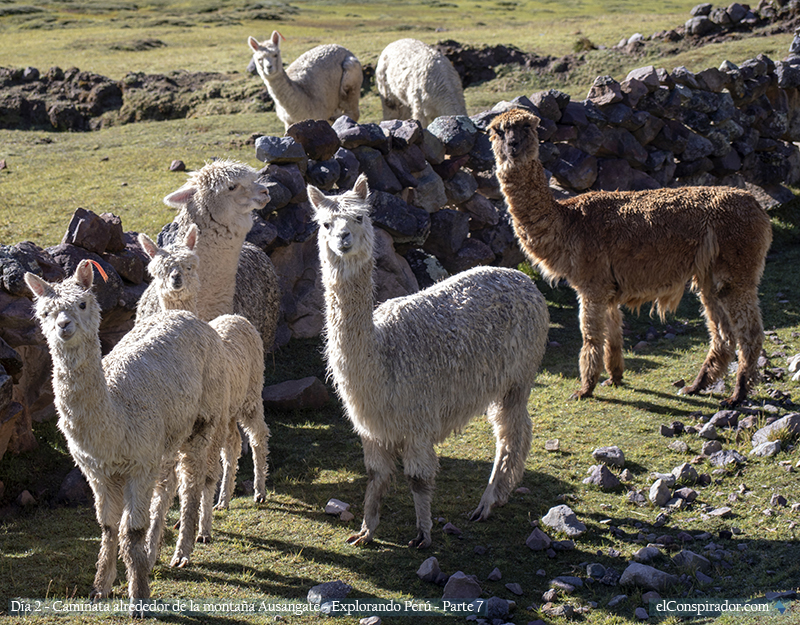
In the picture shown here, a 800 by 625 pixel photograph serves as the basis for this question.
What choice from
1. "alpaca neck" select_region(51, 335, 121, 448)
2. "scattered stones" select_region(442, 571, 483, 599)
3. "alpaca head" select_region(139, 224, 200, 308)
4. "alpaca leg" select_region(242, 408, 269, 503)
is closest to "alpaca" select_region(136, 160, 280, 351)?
"alpaca head" select_region(139, 224, 200, 308)

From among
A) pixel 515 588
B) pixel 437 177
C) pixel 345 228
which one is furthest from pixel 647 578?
pixel 437 177

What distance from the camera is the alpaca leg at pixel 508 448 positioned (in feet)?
17.1

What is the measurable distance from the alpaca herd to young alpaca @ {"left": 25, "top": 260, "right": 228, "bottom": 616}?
0.01m

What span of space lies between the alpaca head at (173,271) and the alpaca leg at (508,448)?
90.5 inches

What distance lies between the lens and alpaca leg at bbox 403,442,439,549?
476 centimetres

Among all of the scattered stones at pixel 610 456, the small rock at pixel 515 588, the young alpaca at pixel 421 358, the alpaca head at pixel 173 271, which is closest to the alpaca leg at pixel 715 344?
the scattered stones at pixel 610 456

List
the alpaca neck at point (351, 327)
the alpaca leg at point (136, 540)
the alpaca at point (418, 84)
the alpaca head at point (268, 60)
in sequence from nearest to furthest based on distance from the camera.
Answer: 1. the alpaca leg at point (136, 540)
2. the alpaca neck at point (351, 327)
3. the alpaca at point (418, 84)
4. the alpaca head at point (268, 60)

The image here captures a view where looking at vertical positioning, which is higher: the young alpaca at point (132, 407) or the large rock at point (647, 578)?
the young alpaca at point (132, 407)

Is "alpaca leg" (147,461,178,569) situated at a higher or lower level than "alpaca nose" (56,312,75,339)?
lower

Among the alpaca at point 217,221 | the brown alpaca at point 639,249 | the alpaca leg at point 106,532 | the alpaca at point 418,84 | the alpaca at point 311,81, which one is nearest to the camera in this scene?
the alpaca leg at point 106,532

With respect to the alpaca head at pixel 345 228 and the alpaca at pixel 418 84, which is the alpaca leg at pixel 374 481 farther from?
the alpaca at pixel 418 84

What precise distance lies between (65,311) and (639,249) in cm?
516

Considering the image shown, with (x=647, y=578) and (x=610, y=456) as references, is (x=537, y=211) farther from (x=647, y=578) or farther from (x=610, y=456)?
(x=647, y=578)

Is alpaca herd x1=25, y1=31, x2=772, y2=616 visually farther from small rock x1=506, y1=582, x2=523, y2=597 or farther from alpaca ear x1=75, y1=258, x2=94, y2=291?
small rock x1=506, y1=582, x2=523, y2=597
